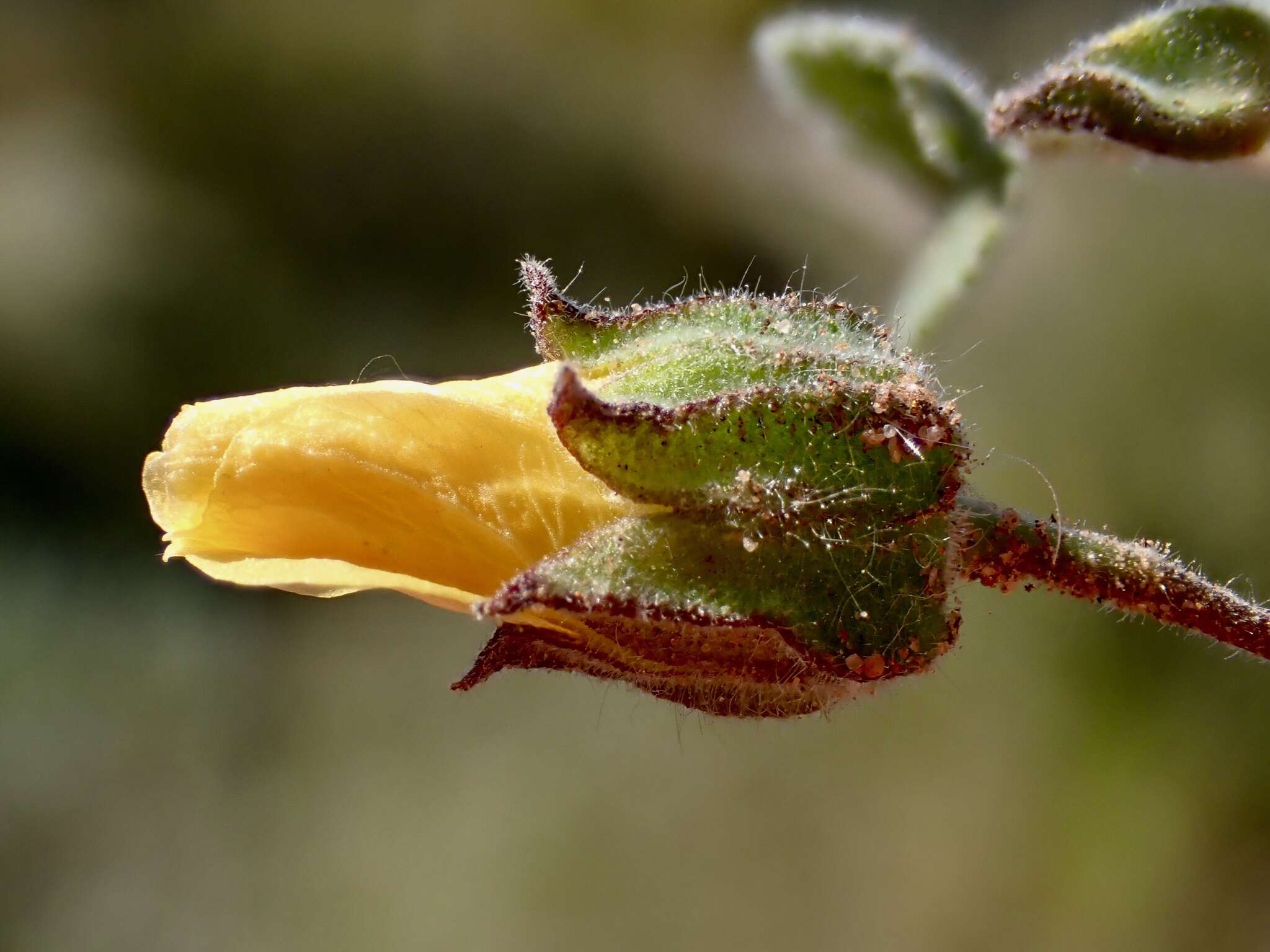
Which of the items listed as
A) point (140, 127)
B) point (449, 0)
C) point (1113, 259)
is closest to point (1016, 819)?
point (1113, 259)

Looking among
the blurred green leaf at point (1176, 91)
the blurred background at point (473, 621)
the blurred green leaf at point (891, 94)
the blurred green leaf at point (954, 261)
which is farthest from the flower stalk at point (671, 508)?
the blurred background at point (473, 621)

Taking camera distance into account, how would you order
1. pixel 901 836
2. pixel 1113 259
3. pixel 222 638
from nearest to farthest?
1. pixel 901 836
2. pixel 1113 259
3. pixel 222 638

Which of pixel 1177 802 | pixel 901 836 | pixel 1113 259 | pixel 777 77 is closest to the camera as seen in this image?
pixel 777 77

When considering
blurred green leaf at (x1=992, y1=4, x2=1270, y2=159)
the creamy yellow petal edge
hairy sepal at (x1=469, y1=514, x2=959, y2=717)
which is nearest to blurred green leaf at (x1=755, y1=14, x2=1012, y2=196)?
blurred green leaf at (x1=992, y1=4, x2=1270, y2=159)

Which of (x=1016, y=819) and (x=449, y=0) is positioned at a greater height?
(x=449, y=0)

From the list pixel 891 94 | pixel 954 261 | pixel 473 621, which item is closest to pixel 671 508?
pixel 954 261

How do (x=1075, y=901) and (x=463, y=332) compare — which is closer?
(x=1075, y=901)

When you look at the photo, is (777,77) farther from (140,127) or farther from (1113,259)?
(140,127)
